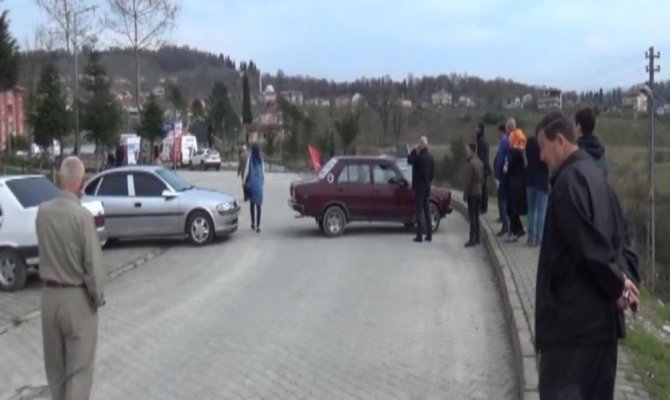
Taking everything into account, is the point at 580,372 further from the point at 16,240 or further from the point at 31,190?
the point at 31,190

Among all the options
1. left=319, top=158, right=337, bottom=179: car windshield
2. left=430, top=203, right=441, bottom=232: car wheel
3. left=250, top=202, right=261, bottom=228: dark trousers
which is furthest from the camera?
left=250, top=202, right=261, bottom=228: dark trousers

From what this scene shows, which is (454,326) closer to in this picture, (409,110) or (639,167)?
(639,167)

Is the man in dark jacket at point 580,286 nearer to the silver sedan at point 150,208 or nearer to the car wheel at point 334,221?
the silver sedan at point 150,208

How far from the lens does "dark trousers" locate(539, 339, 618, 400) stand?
540 centimetres

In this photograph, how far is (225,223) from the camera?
2095 centimetres

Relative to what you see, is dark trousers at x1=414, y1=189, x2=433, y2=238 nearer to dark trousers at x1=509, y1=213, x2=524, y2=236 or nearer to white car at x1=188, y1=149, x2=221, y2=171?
Result: dark trousers at x1=509, y1=213, x2=524, y2=236

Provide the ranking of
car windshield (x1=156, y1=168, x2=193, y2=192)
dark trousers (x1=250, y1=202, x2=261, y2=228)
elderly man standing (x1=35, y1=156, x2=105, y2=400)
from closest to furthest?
1. elderly man standing (x1=35, y1=156, x2=105, y2=400)
2. car windshield (x1=156, y1=168, x2=193, y2=192)
3. dark trousers (x1=250, y1=202, x2=261, y2=228)

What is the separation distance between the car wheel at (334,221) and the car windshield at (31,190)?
6407 millimetres

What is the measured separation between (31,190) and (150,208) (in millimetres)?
4214

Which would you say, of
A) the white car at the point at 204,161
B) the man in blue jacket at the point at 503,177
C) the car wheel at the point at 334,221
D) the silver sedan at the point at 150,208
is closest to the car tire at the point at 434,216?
A: the car wheel at the point at 334,221

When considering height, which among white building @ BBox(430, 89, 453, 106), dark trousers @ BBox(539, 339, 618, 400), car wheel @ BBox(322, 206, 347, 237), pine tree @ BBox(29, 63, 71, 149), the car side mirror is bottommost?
car wheel @ BBox(322, 206, 347, 237)

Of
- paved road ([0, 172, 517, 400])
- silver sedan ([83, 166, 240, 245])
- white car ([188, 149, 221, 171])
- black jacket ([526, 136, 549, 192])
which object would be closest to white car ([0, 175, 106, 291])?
paved road ([0, 172, 517, 400])

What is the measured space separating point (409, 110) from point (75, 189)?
74.2 meters

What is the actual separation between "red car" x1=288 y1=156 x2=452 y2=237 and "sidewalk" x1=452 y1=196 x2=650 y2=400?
5.43ft
